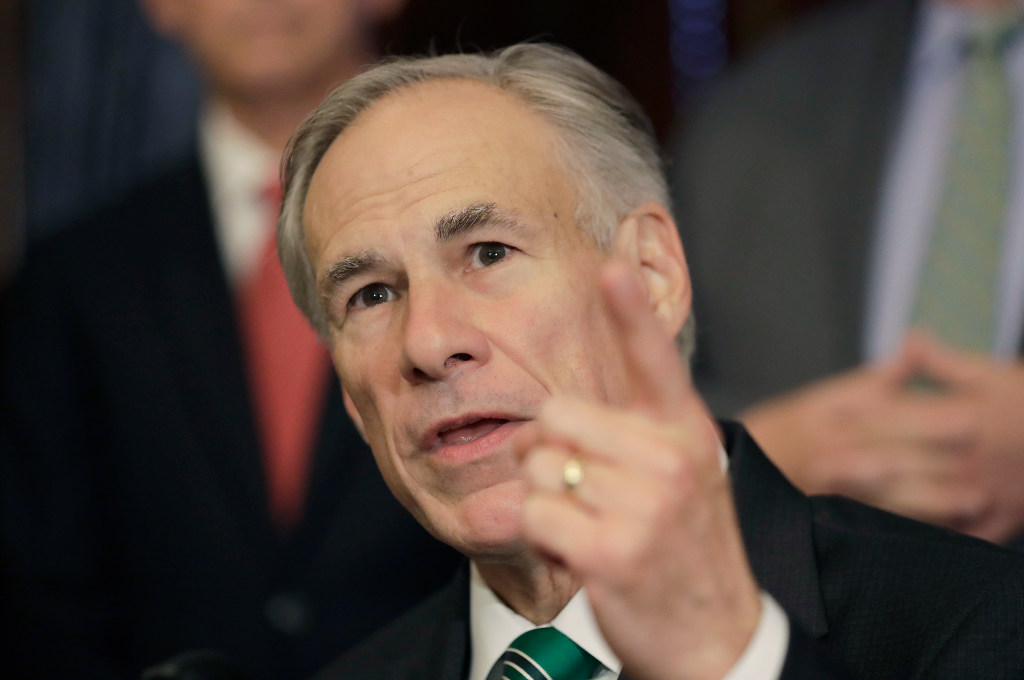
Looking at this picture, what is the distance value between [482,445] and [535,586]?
281 mm

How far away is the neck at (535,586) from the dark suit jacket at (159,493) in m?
0.74

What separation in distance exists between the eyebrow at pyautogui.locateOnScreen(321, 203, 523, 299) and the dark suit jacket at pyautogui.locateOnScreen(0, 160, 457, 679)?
0.90 meters

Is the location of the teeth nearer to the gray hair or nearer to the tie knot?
the gray hair

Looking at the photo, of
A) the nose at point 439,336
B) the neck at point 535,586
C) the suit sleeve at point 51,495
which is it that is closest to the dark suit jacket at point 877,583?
the neck at point 535,586

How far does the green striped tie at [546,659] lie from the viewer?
1653 millimetres

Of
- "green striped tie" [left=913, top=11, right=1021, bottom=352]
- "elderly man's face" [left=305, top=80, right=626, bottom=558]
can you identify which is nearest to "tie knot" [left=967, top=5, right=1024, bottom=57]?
"green striped tie" [left=913, top=11, right=1021, bottom=352]

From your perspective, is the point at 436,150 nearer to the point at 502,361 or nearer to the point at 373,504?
the point at 502,361

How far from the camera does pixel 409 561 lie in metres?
2.62

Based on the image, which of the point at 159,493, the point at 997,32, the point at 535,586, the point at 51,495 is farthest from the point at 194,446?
the point at 997,32

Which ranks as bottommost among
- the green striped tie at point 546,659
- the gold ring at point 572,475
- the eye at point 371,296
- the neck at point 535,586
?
the neck at point 535,586

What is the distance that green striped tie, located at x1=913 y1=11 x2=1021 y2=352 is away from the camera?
255 cm

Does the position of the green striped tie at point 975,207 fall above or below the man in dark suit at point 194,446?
above

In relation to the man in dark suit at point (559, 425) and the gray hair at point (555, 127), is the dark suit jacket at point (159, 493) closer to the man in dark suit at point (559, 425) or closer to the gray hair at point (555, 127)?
the man in dark suit at point (559, 425)

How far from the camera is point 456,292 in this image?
68.5 inches
